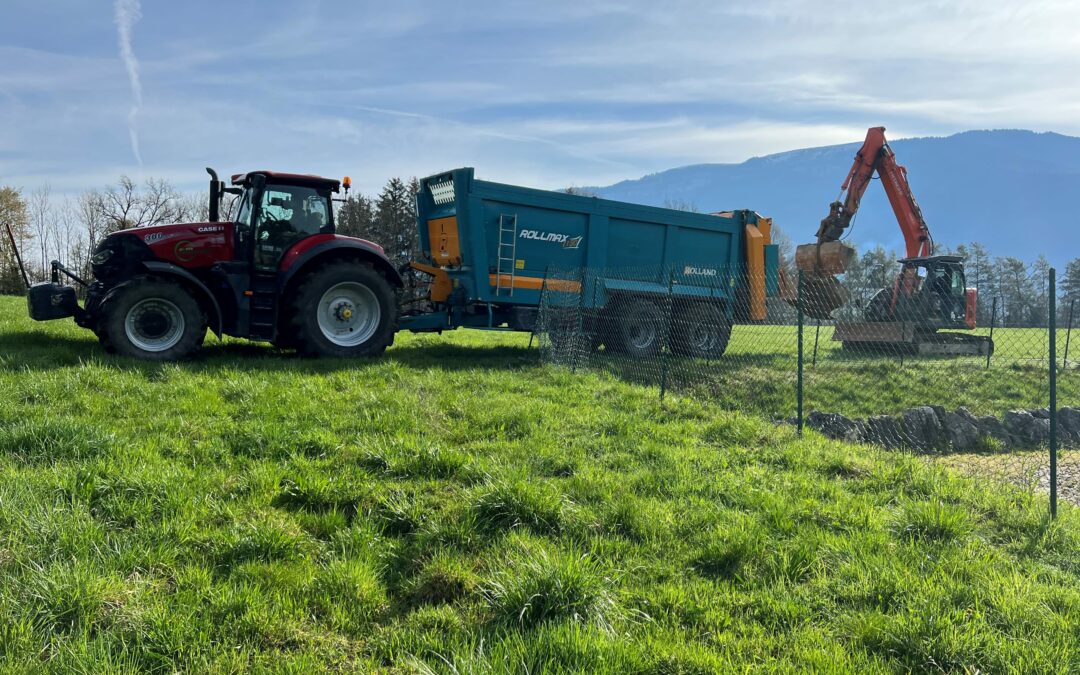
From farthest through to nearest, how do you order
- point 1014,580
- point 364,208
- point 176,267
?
point 364,208, point 176,267, point 1014,580

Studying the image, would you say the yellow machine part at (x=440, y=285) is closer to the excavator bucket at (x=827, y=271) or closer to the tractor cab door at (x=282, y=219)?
the tractor cab door at (x=282, y=219)

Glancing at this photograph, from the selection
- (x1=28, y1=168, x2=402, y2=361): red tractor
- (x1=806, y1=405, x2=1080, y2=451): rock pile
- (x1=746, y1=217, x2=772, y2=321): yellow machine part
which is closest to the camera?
Answer: (x1=28, y1=168, x2=402, y2=361): red tractor

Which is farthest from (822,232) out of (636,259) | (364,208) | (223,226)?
(364,208)

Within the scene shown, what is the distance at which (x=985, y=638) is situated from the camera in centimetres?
268

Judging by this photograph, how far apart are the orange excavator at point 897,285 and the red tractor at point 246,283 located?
11239 millimetres

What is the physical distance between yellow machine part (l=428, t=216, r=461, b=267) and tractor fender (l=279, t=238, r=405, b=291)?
1.61m

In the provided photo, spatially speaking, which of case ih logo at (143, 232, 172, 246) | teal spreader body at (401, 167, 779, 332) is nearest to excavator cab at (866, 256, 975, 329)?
teal spreader body at (401, 167, 779, 332)

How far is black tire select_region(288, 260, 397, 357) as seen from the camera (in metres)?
8.04

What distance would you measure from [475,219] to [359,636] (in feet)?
25.9

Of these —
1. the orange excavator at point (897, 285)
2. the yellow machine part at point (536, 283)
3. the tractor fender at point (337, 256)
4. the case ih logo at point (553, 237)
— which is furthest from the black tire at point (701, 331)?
the tractor fender at point (337, 256)

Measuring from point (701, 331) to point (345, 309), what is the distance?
7115 millimetres

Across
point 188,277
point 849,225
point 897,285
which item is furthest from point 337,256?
point 897,285

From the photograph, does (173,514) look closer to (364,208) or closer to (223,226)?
(223,226)

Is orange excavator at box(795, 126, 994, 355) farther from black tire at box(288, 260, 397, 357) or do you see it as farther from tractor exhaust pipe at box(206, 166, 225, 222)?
tractor exhaust pipe at box(206, 166, 225, 222)
